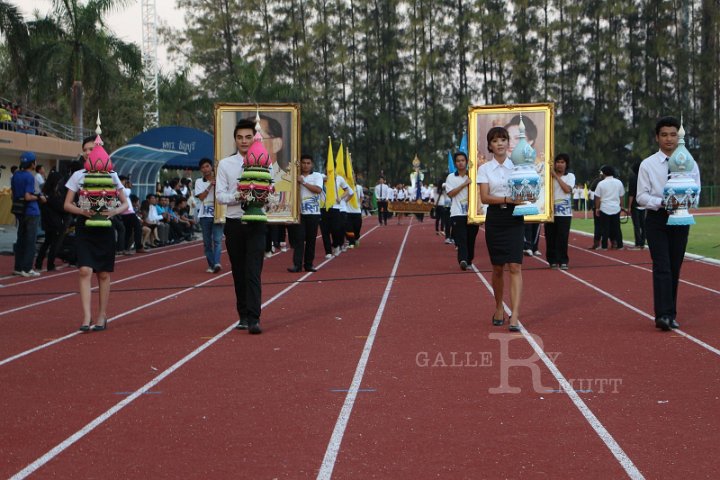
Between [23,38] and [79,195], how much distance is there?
748 inches

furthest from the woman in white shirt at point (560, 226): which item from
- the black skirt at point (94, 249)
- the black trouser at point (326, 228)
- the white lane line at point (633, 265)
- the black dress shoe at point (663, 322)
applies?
the black skirt at point (94, 249)

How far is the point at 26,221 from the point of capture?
16.2 m

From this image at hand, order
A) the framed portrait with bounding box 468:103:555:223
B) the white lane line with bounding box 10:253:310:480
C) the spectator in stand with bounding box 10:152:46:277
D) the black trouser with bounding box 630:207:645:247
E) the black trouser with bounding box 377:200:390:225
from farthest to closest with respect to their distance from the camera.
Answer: the black trouser with bounding box 377:200:390:225 → the black trouser with bounding box 630:207:645:247 → the framed portrait with bounding box 468:103:555:223 → the spectator in stand with bounding box 10:152:46:277 → the white lane line with bounding box 10:253:310:480

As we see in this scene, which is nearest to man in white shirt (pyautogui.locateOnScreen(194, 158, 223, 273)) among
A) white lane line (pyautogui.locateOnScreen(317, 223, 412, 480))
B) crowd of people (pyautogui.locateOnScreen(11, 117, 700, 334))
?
crowd of people (pyautogui.locateOnScreen(11, 117, 700, 334))

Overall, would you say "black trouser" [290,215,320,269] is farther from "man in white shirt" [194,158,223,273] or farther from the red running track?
the red running track

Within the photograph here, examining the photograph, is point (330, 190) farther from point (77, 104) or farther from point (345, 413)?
point (77, 104)

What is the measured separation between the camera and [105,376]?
24.9 ft

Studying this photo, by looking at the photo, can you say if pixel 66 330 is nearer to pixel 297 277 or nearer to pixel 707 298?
pixel 297 277

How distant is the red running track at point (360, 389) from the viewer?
17.3 feet

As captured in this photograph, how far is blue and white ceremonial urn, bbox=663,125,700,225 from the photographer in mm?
9445

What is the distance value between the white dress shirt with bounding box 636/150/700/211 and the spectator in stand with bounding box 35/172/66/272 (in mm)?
10505

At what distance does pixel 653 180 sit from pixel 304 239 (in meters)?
8.19

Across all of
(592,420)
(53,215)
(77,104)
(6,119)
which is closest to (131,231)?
(53,215)

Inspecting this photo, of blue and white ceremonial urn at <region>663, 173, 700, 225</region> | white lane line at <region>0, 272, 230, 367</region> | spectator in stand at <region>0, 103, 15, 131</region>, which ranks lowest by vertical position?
white lane line at <region>0, 272, 230, 367</region>
